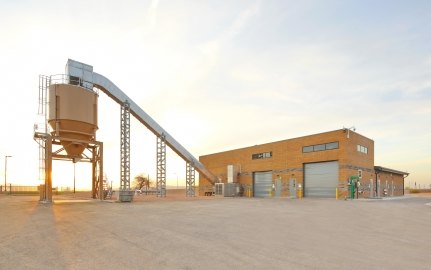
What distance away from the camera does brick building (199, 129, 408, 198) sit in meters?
34.5

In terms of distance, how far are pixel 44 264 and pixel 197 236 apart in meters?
4.16

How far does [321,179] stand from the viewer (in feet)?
120

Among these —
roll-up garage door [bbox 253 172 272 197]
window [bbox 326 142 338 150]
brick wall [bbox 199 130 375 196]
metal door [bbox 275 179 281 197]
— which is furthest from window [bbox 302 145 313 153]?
roll-up garage door [bbox 253 172 272 197]

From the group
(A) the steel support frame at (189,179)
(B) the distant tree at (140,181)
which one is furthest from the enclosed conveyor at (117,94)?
(B) the distant tree at (140,181)

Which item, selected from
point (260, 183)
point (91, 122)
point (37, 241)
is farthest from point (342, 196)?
point (37, 241)

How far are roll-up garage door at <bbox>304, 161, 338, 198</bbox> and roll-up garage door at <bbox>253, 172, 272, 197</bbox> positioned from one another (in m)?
6.92

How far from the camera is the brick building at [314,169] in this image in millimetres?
34531

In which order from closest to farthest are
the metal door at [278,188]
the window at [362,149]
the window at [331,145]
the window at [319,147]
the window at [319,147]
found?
the window at [331,145] → the window at [319,147] → the window at [362,149] → the window at [319,147] → the metal door at [278,188]

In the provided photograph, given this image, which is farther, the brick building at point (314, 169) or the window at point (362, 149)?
the window at point (362, 149)

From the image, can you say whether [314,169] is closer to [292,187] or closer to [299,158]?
[299,158]

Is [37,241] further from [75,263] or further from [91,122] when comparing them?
[91,122]

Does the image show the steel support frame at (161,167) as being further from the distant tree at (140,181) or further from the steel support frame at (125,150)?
the distant tree at (140,181)

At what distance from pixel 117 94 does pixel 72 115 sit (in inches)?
257

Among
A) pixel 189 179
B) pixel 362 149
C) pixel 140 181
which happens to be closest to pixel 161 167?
pixel 189 179
